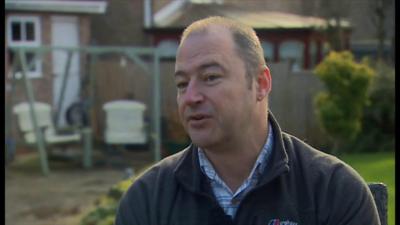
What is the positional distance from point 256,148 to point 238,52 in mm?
334

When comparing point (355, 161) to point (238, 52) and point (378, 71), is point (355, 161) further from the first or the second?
point (238, 52)

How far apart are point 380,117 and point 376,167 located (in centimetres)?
354

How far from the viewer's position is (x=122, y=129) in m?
13.9

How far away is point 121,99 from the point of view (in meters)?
16.5

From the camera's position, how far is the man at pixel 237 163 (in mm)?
2732

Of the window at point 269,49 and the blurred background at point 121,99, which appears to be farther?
the window at point 269,49

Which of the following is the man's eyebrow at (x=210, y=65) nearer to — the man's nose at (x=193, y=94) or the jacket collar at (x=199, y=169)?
the man's nose at (x=193, y=94)

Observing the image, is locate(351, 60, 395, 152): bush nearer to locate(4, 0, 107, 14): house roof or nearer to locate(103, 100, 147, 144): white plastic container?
locate(103, 100, 147, 144): white plastic container

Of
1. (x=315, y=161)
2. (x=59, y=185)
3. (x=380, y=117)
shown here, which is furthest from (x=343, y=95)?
(x=315, y=161)

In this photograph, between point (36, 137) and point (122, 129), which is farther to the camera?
point (122, 129)

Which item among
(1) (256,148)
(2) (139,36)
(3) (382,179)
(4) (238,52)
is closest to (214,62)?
(4) (238,52)

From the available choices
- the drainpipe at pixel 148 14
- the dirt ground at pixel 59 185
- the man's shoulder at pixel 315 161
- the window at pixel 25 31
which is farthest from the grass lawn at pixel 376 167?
the drainpipe at pixel 148 14

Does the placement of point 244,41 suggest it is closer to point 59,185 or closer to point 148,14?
point 59,185

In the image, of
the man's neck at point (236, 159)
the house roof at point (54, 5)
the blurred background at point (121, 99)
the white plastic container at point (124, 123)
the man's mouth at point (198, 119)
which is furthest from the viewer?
the house roof at point (54, 5)
